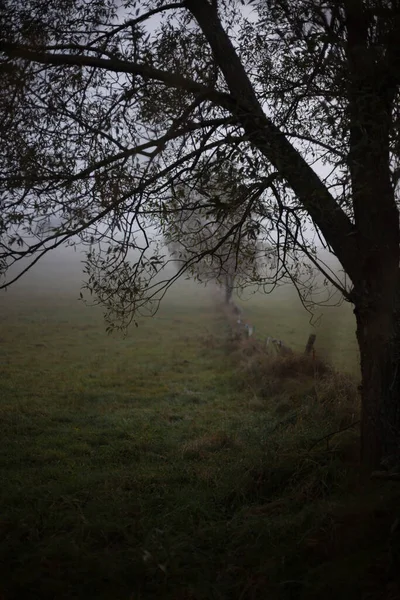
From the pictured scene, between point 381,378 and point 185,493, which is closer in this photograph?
point 381,378

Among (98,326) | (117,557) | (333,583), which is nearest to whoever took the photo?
(333,583)

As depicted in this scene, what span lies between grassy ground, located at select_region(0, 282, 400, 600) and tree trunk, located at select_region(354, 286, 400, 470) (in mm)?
621

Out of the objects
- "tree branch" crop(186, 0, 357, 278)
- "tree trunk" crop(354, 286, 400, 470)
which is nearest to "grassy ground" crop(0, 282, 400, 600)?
"tree trunk" crop(354, 286, 400, 470)

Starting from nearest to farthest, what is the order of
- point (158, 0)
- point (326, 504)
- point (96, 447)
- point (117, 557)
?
point (117, 557), point (326, 504), point (158, 0), point (96, 447)

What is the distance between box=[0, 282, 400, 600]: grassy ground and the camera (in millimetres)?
4996

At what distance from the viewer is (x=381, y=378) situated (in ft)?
22.5

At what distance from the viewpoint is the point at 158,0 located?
880 centimetres

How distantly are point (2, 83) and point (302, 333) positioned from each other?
82.5 feet

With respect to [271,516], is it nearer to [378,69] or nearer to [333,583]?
[333,583]

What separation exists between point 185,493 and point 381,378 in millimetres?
3725

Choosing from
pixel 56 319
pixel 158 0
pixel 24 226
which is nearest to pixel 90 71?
pixel 158 0

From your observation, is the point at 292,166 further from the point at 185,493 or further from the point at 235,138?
the point at 185,493

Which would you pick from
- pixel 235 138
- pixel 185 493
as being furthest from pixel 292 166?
pixel 185 493

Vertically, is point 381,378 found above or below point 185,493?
above
